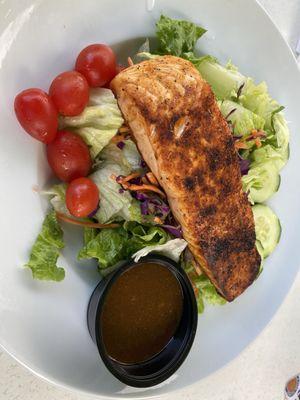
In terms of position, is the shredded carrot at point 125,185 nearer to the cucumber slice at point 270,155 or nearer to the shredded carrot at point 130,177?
the shredded carrot at point 130,177

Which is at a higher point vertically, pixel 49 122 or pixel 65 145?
pixel 49 122

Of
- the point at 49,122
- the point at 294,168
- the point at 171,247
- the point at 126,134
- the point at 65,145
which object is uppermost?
the point at 49,122

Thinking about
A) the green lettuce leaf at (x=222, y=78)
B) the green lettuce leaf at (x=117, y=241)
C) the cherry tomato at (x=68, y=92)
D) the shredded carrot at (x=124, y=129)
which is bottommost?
the green lettuce leaf at (x=117, y=241)

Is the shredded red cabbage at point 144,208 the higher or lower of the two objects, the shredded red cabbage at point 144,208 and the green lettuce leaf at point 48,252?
the lower

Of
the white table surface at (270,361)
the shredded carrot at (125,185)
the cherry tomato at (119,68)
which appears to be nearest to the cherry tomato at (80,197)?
the shredded carrot at (125,185)

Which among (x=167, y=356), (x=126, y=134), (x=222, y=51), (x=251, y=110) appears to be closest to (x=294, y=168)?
(x=251, y=110)

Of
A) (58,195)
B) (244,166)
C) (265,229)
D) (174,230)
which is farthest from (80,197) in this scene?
(265,229)

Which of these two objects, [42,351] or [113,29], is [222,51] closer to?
[113,29]
